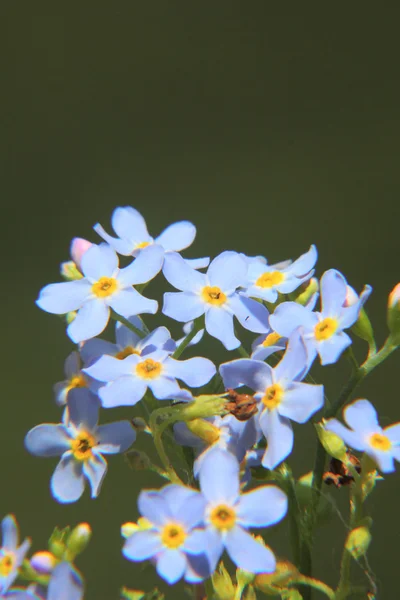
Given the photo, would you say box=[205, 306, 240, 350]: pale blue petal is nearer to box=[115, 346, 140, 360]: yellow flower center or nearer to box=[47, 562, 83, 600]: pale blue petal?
box=[115, 346, 140, 360]: yellow flower center

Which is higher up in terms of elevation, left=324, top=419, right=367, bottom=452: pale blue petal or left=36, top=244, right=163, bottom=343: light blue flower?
left=36, top=244, right=163, bottom=343: light blue flower

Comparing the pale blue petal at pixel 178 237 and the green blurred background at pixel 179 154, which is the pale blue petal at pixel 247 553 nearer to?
the pale blue petal at pixel 178 237

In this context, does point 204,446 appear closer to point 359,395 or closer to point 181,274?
point 181,274

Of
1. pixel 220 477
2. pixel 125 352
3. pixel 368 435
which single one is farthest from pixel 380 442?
pixel 125 352

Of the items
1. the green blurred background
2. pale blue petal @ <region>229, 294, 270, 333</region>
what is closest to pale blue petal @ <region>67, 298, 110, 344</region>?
pale blue petal @ <region>229, 294, 270, 333</region>

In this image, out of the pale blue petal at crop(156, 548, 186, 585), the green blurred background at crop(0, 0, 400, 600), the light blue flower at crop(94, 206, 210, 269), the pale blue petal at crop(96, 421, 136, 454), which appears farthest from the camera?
the green blurred background at crop(0, 0, 400, 600)

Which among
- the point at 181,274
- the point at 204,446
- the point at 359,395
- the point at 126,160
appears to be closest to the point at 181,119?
the point at 126,160
